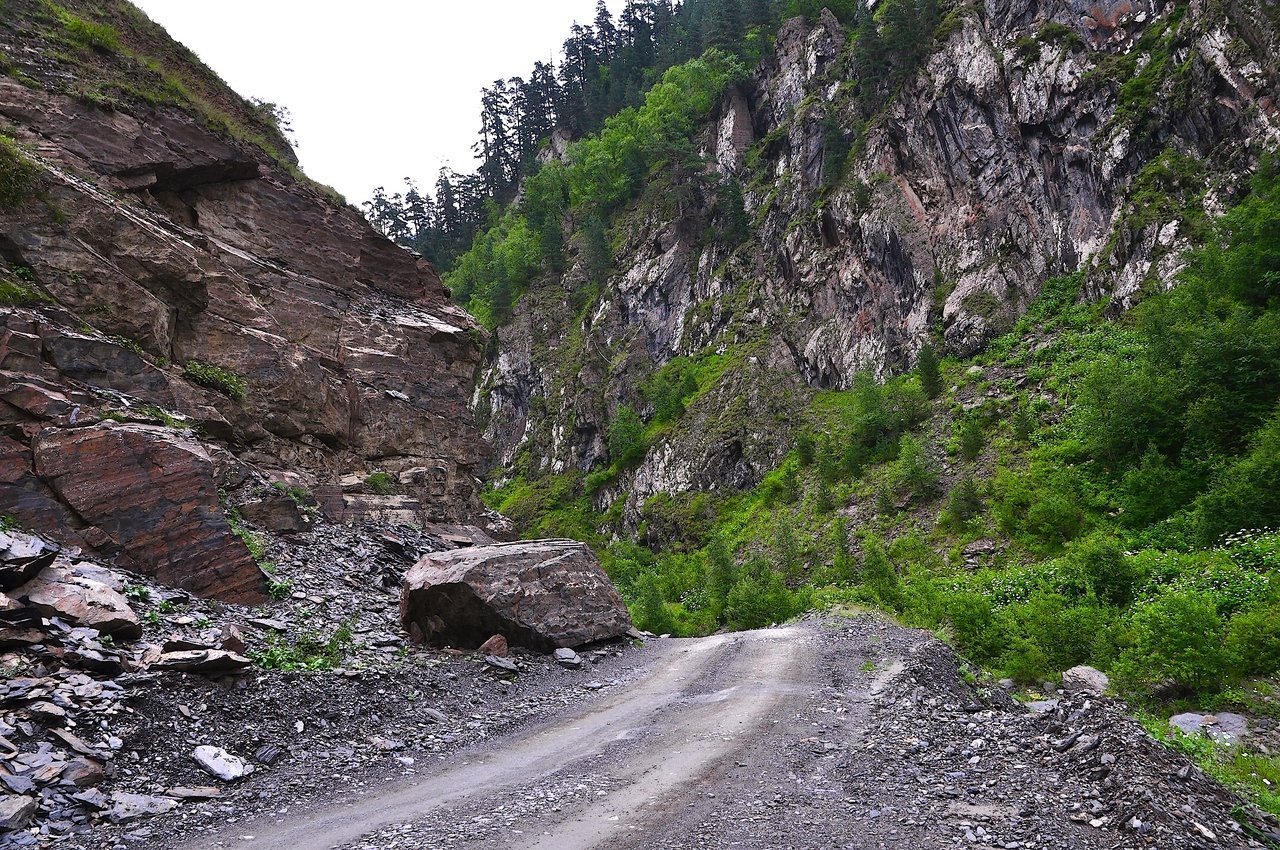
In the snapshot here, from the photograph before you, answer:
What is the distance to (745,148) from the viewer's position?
63.4 metres

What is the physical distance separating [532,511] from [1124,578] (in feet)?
150

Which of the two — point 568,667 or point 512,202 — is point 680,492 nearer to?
point 568,667

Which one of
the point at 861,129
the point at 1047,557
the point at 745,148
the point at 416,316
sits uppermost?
the point at 745,148

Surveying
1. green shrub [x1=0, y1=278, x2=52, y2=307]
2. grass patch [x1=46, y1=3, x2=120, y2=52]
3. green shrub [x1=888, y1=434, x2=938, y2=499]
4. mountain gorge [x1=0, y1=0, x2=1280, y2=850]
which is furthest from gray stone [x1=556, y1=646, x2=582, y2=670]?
grass patch [x1=46, y1=3, x2=120, y2=52]

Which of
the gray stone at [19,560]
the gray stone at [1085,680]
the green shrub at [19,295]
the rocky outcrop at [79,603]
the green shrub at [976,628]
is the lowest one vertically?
the green shrub at [976,628]

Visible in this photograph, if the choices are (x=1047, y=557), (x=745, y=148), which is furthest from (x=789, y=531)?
(x=745, y=148)

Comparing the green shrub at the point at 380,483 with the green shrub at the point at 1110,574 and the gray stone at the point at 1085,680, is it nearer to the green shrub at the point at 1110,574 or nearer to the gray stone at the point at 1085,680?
the gray stone at the point at 1085,680

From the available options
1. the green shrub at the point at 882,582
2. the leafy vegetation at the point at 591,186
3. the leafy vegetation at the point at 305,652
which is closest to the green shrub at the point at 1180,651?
the green shrub at the point at 882,582

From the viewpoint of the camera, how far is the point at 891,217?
4341 centimetres

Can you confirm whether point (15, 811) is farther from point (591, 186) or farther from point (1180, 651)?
point (591, 186)

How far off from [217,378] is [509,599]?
11136 millimetres

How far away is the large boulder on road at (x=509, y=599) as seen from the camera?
43.6 feet

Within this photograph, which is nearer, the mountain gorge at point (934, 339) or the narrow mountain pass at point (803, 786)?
the narrow mountain pass at point (803, 786)

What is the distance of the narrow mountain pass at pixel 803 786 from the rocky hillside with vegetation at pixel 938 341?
5.93 feet
